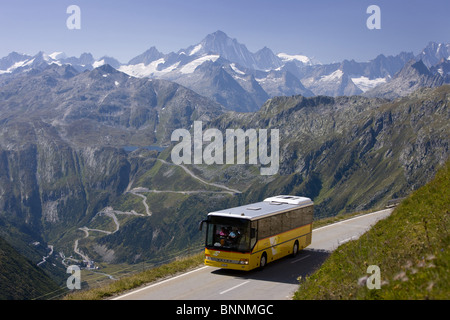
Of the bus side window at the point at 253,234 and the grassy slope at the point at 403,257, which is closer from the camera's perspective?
the grassy slope at the point at 403,257

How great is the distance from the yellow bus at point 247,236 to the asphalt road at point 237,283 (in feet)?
2.82

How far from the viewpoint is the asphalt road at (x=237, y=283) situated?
2416cm

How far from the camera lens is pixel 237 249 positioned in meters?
29.5

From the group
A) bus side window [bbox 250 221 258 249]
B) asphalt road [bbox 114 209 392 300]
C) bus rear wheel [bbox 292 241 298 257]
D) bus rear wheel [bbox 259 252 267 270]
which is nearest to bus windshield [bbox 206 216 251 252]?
bus side window [bbox 250 221 258 249]

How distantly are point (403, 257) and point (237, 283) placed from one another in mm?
11348

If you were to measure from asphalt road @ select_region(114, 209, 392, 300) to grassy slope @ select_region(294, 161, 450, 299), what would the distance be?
3615 millimetres

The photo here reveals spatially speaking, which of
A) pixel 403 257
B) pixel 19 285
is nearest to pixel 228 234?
pixel 403 257

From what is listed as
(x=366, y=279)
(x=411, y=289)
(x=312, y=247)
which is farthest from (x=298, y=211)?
(x=411, y=289)

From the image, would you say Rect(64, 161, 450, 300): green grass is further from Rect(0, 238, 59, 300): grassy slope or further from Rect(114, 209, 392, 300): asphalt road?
Rect(0, 238, 59, 300): grassy slope

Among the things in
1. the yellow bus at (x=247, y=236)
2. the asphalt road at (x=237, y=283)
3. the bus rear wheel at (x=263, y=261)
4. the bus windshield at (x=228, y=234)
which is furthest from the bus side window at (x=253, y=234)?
the asphalt road at (x=237, y=283)

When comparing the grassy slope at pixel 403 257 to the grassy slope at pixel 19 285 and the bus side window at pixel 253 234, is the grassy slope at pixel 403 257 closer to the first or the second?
the bus side window at pixel 253 234
